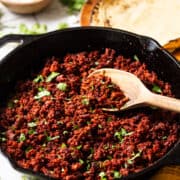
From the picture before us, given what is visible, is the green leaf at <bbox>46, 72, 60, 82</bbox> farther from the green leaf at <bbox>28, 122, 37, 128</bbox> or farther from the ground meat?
the green leaf at <bbox>28, 122, 37, 128</bbox>

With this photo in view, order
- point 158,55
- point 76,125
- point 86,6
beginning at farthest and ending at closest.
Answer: point 86,6 → point 158,55 → point 76,125

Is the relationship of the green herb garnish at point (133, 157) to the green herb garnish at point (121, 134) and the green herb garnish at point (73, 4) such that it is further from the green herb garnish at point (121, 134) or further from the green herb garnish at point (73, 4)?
the green herb garnish at point (73, 4)

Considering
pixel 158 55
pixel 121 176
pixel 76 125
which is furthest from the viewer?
pixel 158 55

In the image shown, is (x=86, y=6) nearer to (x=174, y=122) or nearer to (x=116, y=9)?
(x=116, y=9)

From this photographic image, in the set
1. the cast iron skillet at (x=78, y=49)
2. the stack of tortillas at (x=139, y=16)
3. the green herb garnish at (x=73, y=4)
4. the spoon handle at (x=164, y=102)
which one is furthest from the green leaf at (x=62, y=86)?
the green herb garnish at (x=73, y=4)

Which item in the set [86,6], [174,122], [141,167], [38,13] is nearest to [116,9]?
[86,6]

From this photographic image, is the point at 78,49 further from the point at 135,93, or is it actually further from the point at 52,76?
the point at 135,93

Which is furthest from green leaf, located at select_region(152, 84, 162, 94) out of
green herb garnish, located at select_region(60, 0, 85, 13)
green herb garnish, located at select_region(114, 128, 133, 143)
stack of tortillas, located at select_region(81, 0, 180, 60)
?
green herb garnish, located at select_region(60, 0, 85, 13)

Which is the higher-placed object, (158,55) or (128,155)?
(158,55)

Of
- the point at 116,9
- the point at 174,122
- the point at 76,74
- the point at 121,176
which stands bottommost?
the point at 121,176
